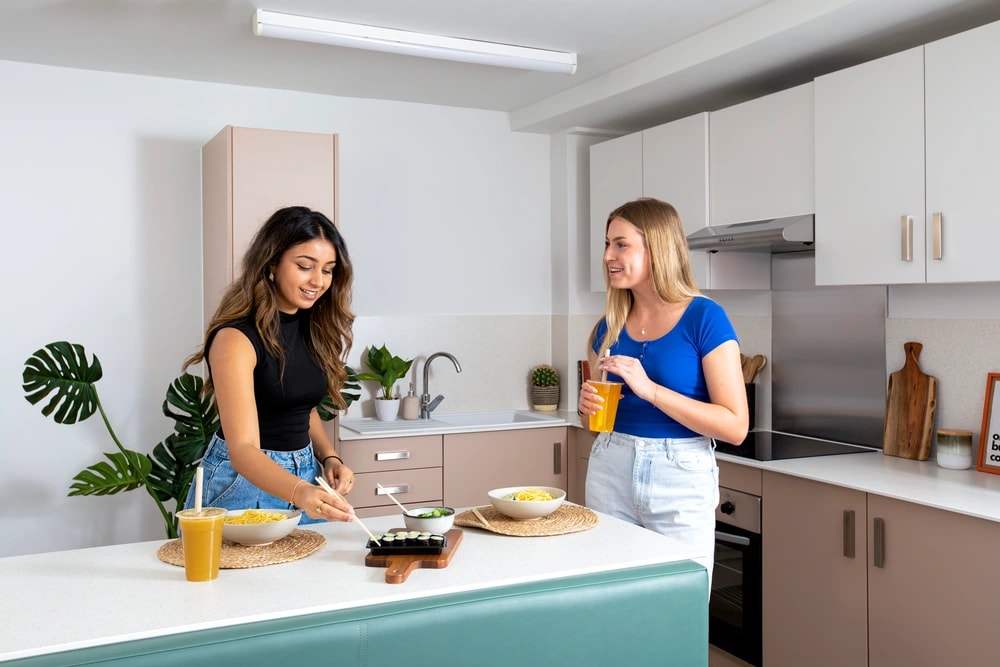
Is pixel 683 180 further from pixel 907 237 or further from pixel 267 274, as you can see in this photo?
pixel 267 274

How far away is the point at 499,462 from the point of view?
13.9 feet

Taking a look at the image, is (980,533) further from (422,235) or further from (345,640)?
(422,235)

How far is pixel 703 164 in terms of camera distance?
3779 millimetres

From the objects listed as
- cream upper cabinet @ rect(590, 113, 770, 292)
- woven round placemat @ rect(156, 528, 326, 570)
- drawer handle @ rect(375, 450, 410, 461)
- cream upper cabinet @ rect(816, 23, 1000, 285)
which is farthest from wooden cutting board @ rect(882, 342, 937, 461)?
woven round placemat @ rect(156, 528, 326, 570)

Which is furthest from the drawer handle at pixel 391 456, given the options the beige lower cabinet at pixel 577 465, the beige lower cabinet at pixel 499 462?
the beige lower cabinet at pixel 577 465

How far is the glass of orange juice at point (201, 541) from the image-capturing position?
158 cm

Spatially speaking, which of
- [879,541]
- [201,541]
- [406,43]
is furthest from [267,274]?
[879,541]

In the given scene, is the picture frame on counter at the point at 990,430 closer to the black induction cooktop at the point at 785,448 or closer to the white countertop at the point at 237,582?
the black induction cooktop at the point at 785,448

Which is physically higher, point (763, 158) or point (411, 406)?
point (763, 158)

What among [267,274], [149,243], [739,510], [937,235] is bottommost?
[739,510]

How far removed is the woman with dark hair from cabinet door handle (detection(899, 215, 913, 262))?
180 centimetres

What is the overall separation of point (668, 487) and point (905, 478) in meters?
1.10

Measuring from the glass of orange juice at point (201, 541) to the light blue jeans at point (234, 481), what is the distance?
48cm

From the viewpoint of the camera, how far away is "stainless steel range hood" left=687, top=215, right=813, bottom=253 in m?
3.26
